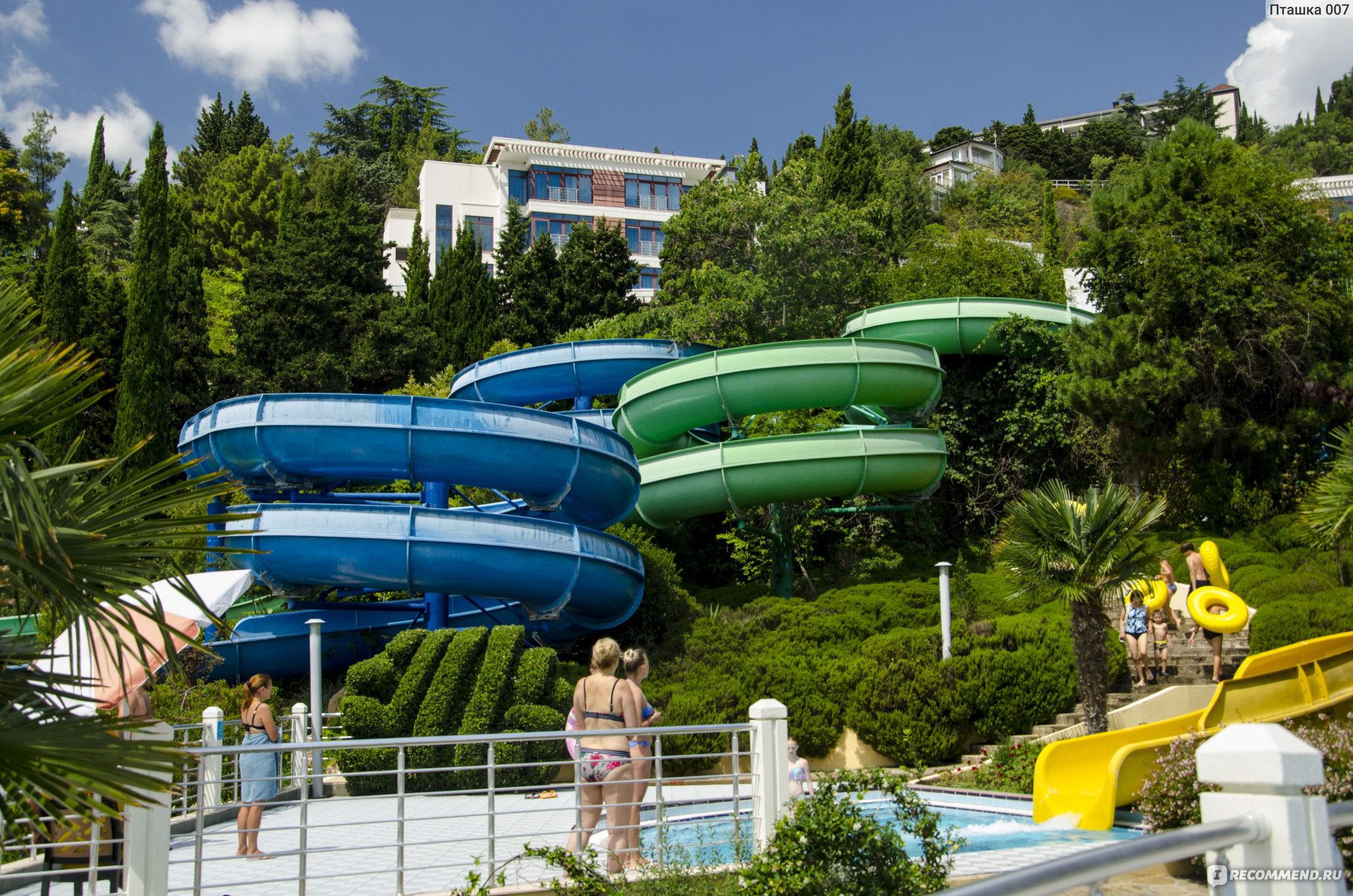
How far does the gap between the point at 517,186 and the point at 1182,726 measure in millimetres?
45712

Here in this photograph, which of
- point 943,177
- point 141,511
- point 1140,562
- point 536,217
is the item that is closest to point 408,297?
point 536,217

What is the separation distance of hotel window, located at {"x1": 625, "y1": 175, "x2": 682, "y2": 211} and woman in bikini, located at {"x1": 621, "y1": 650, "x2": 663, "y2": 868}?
47174mm

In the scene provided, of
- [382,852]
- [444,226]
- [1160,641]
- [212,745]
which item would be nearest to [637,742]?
[382,852]

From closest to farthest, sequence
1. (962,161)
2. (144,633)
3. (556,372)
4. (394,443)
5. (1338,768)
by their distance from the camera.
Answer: (1338,768), (144,633), (394,443), (556,372), (962,161)

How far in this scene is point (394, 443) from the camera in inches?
729

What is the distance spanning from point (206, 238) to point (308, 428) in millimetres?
37615

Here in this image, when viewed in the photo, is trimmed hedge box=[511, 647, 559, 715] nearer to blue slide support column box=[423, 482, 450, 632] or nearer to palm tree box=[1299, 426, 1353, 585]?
blue slide support column box=[423, 482, 450, 632]

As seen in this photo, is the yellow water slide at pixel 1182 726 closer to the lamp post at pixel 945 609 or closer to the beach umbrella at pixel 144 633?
the lamp post at pixel 945 609

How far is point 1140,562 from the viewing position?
13875 millimetres

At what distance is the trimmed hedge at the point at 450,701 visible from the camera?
1584 cm

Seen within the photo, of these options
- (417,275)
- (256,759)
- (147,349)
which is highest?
(417,275)

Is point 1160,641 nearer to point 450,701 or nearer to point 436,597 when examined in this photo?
point 450,701

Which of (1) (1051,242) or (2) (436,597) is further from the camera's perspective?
(1) (1051,242)

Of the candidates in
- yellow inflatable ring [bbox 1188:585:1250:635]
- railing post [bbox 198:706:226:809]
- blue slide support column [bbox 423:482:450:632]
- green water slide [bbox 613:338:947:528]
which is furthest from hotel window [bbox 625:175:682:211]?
railing post [bbox 198:706:226:809]
